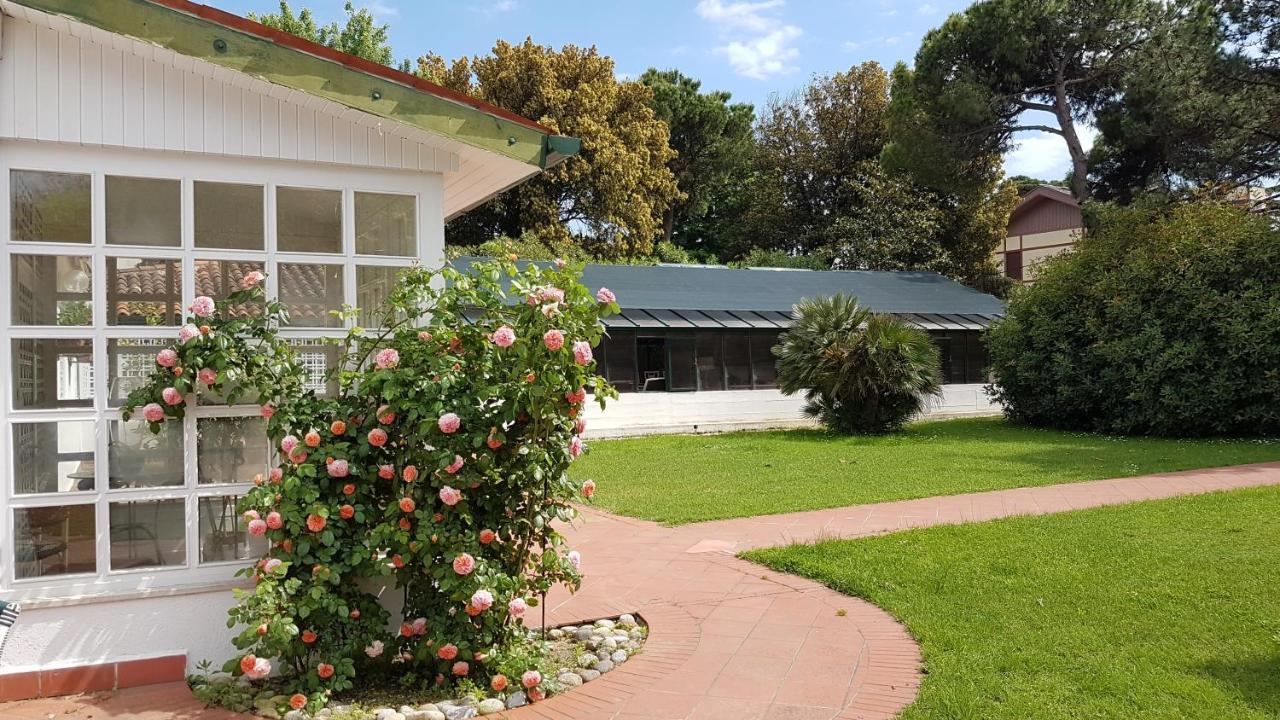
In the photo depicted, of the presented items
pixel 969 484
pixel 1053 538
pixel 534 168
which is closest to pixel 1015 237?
pixel 969 484

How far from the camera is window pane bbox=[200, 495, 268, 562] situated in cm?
428

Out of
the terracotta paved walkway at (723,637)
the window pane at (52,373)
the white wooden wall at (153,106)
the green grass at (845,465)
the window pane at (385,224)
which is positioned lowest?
the terracotta paved walkway at (723,637)

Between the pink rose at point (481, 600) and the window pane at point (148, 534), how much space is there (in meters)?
1.49

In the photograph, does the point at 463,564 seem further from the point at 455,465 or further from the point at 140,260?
the point at 140,260

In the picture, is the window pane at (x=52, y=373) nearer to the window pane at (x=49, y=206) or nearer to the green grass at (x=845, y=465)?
the window pane at (x=49, y=206)


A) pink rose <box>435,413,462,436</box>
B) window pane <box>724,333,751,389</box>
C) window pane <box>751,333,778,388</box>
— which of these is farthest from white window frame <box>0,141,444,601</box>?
window pane <box>751,333,778,388</box>

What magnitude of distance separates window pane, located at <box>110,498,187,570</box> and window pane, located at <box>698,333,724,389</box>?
16243 mm

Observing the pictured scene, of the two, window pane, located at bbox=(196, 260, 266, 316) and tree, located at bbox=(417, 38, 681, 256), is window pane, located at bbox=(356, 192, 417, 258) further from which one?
tree, located at bbox=(417, 38, 681, 256)

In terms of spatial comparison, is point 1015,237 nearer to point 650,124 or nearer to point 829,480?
point 650,124

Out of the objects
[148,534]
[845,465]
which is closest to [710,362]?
[845,465]

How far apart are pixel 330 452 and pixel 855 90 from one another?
32485 millimetres

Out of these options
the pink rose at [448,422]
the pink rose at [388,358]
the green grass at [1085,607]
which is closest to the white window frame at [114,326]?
the pink rose at [388,358]

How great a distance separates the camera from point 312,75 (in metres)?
4.18

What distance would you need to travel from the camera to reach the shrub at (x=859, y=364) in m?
16.2
